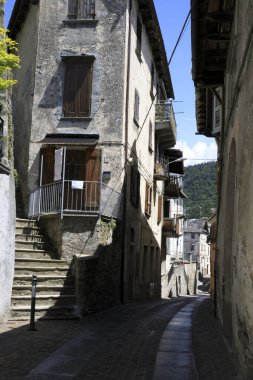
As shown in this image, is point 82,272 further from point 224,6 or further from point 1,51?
point 224,6

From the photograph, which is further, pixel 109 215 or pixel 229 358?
pixel 109 215

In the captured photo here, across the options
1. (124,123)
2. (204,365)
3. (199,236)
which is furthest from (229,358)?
(199,236)

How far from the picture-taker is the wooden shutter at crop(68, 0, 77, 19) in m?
18.9

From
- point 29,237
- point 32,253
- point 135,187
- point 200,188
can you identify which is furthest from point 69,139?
point 200,188

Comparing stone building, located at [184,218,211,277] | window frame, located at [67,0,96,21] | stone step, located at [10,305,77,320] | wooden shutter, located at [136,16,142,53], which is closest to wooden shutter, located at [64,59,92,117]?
window frame, located at [67,0,96,21]

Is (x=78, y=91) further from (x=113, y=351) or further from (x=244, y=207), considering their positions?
(x=244, y=207)

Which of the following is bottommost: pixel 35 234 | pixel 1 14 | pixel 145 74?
pixel 35 234

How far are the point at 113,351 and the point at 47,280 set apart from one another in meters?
5.42

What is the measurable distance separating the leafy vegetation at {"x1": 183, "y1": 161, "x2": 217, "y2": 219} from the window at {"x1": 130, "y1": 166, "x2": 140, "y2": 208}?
209 feet

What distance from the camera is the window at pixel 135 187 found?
19.5 m

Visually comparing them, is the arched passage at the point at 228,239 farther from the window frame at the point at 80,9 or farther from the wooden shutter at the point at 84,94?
the window frame at the point at 80,9

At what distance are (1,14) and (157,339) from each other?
9348 millimetres

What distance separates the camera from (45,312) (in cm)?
1220

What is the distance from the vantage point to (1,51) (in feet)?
35.7
